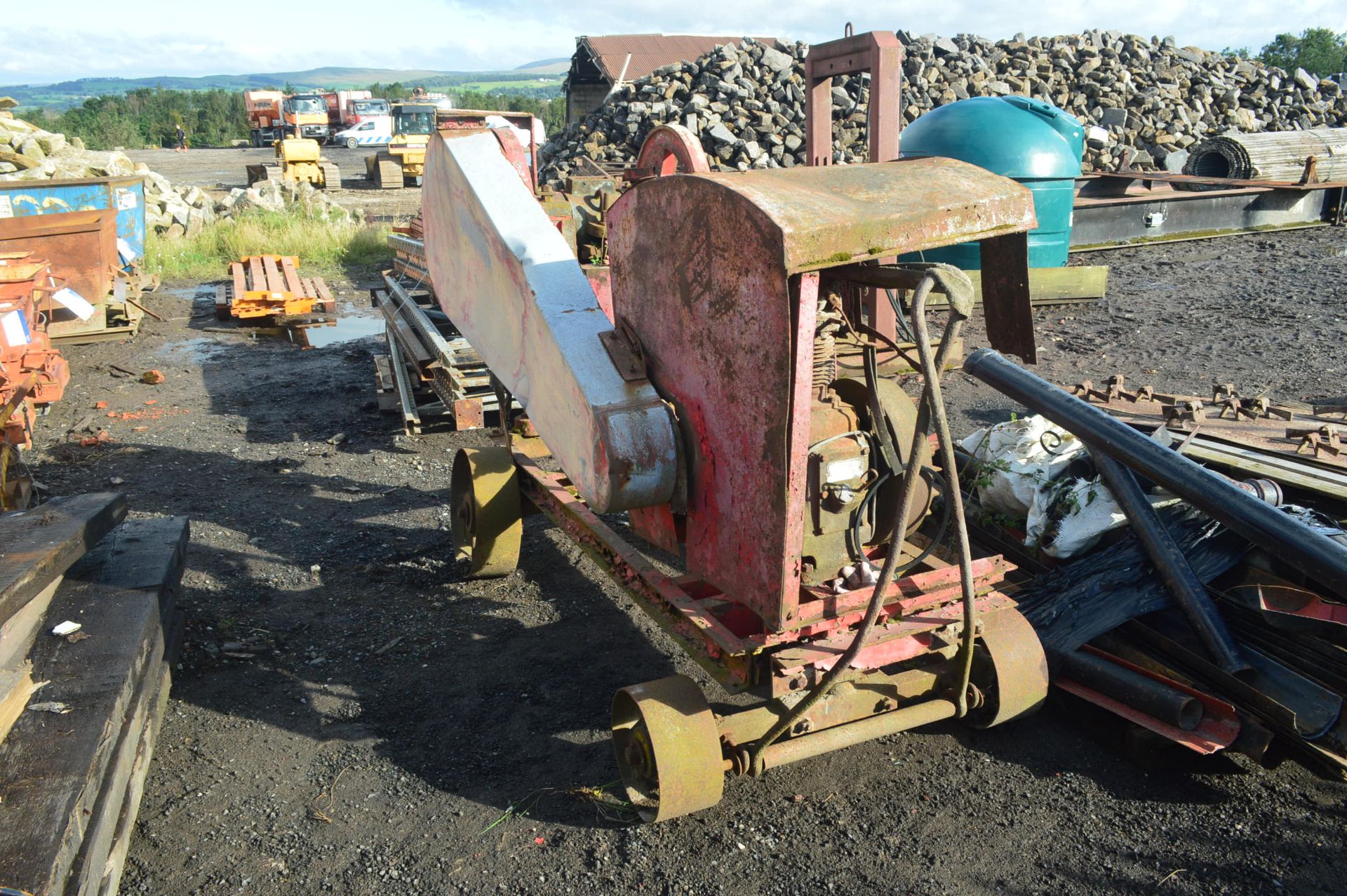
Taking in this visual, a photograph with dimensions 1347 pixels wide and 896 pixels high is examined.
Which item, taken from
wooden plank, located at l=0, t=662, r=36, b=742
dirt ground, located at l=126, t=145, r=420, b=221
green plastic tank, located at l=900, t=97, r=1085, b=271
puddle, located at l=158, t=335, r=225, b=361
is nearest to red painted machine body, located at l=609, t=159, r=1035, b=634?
wooden plank, located at l=0, t=662, r=36, b=742

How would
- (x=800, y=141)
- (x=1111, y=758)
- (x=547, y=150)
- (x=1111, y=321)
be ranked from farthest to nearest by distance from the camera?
(x=547, y=150) → (x=800, y=141) → (x=1111, y=321) → (x=1111, y=758)

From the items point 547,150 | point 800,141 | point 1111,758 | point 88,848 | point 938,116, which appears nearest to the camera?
point 88,848

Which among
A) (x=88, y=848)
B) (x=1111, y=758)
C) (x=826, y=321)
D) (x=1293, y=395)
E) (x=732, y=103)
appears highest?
(x=732, y=103)

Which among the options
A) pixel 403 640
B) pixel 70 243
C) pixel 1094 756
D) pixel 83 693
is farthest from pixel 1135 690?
pixel 70 243

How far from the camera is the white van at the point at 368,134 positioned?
1507 inches

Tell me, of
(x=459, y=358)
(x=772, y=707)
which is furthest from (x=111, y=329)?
(x=772, y=707)

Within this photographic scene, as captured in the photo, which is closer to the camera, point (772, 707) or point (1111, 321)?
point (772, 707)

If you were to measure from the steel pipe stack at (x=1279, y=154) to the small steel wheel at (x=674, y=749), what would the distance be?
14798 mm

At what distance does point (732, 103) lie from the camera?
16141mm

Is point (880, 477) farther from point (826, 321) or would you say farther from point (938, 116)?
point (938, 116)

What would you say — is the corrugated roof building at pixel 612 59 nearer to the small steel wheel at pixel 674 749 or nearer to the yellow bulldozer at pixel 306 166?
the yellow bulldozer at pixel 306 166

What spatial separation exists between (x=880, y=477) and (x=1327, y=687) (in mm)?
1618

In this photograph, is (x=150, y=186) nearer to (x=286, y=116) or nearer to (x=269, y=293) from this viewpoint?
(x=269, y=293)

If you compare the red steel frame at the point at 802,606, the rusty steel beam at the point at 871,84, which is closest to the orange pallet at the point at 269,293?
the rusty steel beam at the point at 871,84
